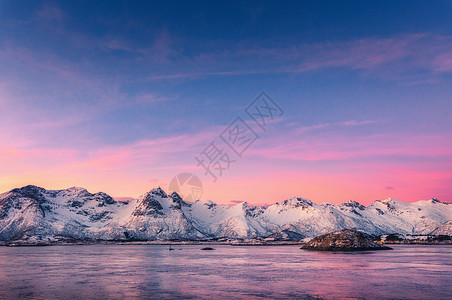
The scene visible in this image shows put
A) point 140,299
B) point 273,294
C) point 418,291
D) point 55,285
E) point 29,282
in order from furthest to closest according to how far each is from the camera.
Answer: point 29,282
point 55,285
point 418,291
point 273,294
point 140,299

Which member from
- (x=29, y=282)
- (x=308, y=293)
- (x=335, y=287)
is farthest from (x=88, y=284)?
(x=335, y=287)

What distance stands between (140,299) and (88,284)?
17.8 metres

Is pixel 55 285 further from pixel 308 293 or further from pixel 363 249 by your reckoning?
pixel 363 249

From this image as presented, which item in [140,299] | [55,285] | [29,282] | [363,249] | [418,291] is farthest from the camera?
[363,249]

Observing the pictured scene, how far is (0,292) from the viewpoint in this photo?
4622cm

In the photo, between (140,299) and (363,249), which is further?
(363,249)

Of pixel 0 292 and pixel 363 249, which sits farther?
pixel 363 249

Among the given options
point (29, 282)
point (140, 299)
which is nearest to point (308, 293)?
point (140, 299)

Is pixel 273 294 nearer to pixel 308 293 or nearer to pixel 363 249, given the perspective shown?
pixel 308 293

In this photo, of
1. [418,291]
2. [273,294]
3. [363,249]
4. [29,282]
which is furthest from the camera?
[363,249]

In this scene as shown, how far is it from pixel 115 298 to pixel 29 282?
2344cm

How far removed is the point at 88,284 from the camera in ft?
178

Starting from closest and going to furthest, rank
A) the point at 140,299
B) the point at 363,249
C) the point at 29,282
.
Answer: the point at 140,299 < the point at 29,282 < the point at 363,249

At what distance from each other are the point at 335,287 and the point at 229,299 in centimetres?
1772
